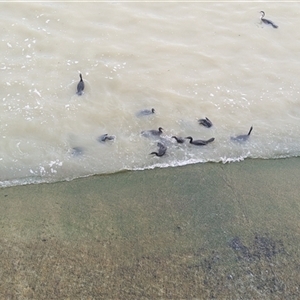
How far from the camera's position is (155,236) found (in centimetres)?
509

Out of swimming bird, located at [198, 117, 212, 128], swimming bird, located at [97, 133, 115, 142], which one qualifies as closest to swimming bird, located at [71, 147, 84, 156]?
swimming bird, located at [97, 133, 115, 142]

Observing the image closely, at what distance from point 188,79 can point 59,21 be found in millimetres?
3107

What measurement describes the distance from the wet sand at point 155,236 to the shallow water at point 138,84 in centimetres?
42

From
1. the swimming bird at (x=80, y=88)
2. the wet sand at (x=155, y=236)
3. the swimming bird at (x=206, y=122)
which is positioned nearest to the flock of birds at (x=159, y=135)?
the swimming bird at (x=206, y=122)

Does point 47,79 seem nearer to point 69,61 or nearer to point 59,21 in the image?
point 69,61

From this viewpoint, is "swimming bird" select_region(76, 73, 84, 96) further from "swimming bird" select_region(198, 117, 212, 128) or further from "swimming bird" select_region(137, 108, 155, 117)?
"swimming bird" select_region(198, 117, 212, 128)

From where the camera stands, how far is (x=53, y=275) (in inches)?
183

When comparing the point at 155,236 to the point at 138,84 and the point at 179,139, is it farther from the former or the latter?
the point at 138,84

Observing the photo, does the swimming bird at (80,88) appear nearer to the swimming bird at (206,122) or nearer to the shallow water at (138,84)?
the shallow water at (138,84)

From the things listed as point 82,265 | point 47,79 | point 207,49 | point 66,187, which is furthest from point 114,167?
point 207,49

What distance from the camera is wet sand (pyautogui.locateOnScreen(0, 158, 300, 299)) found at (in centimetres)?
464

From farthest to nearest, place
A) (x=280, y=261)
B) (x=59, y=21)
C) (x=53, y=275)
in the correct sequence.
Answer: (x=59, y=21) → (x=280, y=261) → (x=53, y=275)

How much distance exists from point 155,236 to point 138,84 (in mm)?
3214

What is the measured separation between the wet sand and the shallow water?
42 cm
